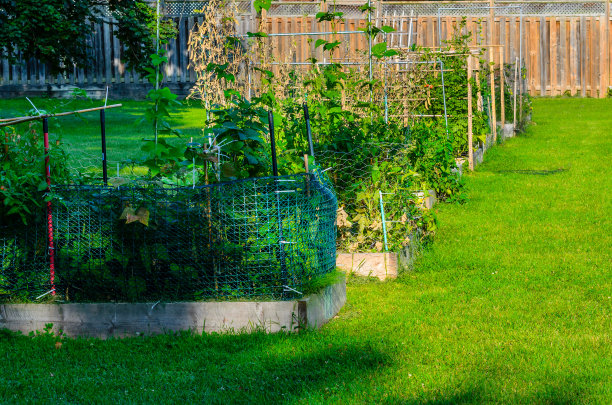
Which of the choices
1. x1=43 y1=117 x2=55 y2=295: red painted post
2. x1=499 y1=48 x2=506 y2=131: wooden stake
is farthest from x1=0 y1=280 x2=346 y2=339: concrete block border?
x1=499 y1=48 x2=506 y2=131: wooden stake

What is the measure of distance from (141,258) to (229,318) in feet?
2.10

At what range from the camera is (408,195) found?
21.4 feet

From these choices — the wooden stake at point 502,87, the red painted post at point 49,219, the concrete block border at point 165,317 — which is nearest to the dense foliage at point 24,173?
the red painted post at point 49,219

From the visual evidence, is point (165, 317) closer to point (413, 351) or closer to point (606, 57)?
point (413, 351)

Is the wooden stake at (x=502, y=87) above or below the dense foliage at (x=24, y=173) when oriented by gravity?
above

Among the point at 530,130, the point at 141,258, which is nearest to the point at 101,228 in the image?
the point at 141,258

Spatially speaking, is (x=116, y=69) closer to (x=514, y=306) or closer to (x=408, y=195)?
(x=408, y=195)

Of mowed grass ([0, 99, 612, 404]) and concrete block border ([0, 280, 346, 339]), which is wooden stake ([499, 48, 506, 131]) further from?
concrete block border ([0, 280, 346, 339])

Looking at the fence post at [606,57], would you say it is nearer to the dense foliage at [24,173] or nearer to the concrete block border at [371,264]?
the concrete block border at [371,264]

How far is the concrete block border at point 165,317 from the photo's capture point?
4734mm

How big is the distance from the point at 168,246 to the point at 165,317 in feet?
1.39

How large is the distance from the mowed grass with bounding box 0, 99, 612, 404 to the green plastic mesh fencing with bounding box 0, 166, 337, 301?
0.33 metres

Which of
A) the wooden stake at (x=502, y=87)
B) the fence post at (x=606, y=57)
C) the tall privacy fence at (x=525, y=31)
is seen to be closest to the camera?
the wooden stake at (x=502, y=87)

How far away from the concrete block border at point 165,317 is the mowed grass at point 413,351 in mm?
93
